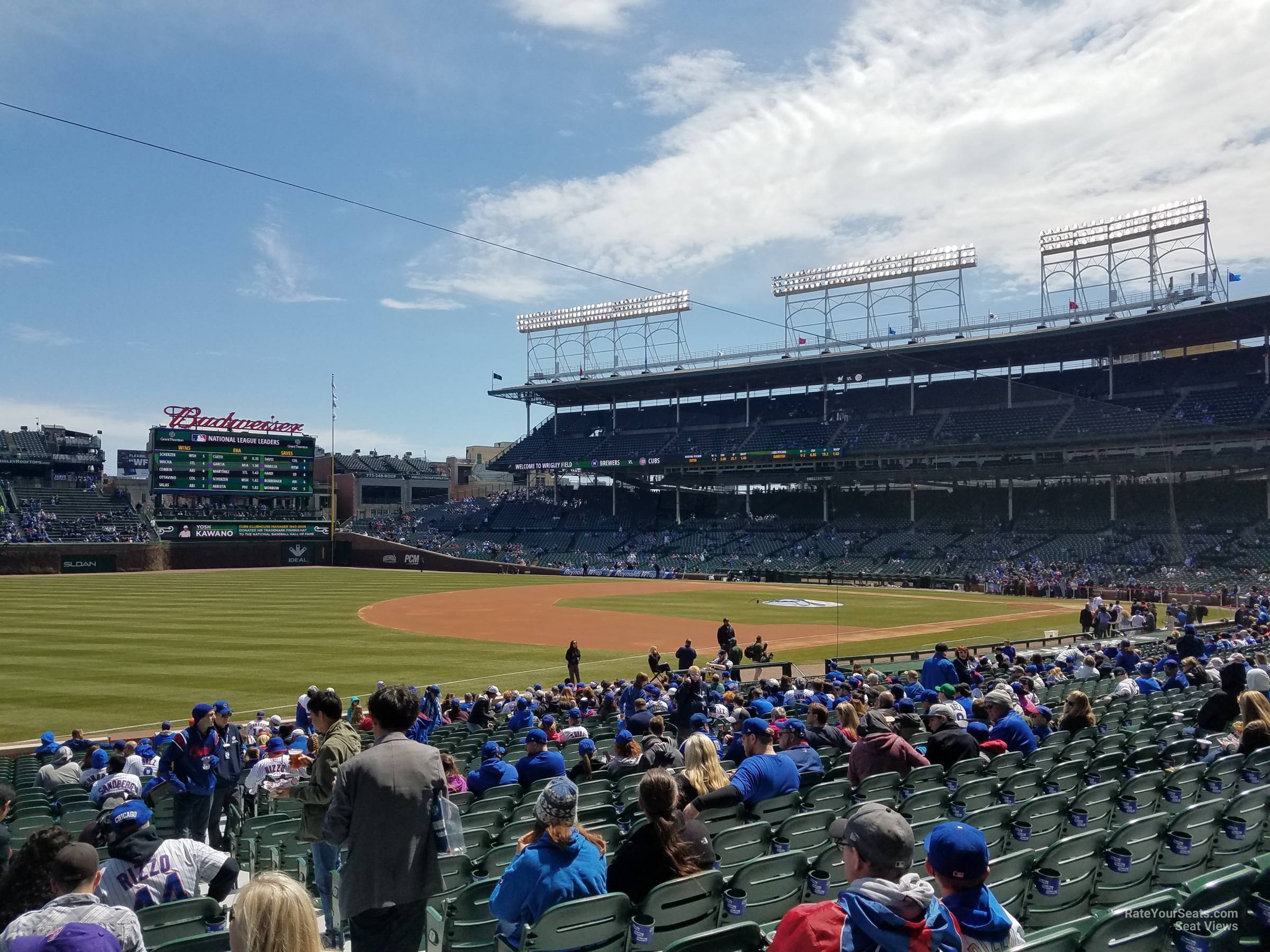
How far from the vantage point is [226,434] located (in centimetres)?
7306

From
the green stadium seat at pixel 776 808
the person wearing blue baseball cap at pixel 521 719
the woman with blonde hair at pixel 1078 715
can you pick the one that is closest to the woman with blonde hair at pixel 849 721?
the woman with blonde hair at pixel 1078 715

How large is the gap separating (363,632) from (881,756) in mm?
28743

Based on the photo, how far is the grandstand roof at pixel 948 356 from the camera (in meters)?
55.9

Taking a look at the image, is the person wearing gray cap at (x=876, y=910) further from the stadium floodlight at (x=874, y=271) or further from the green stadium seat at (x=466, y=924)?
the stadium floodlight at (x=874, y=271)

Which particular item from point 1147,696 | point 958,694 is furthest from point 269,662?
point 1147,696

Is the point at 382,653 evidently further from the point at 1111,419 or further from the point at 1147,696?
the point at 1111,419

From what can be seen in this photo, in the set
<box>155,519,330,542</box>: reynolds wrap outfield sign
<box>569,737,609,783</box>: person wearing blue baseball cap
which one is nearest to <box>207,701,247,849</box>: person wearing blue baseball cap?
<box>569,737,609,783</box>: person wearing blue baseball cap

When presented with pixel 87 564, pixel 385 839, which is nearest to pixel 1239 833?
pixel 385 839

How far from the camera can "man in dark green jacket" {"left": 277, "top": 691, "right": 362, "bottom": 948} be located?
5113mm

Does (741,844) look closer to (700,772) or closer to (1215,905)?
(700,772)

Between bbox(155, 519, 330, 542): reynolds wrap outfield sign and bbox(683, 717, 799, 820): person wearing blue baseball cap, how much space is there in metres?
71.2

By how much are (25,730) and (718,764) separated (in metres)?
17.2

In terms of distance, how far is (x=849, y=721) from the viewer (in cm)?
994

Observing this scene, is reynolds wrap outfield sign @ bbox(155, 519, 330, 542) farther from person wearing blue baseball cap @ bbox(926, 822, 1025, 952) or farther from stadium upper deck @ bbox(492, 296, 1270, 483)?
person wearing blue baseball cap @ bbox(926, 822, 1025, 952)
